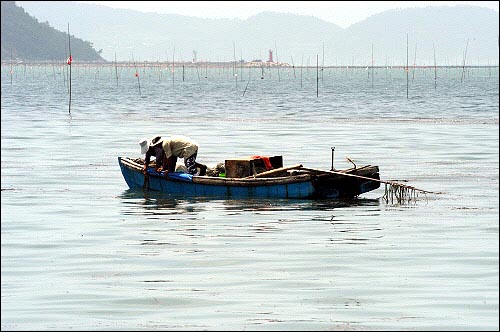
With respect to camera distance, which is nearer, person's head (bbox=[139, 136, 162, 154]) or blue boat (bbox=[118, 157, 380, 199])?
blue boat (bbox=[118, 157, 380, 199])

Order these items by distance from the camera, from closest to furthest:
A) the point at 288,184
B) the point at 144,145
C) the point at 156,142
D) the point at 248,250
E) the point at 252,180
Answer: the point at 248,250 < the point at 288,184 < the point at 252,180 < the point at 144,145 < the point at 156,142

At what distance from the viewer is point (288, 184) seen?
23422 millimetres

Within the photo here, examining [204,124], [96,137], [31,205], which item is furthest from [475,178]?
[204,124]

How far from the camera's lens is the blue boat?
76.7 feet

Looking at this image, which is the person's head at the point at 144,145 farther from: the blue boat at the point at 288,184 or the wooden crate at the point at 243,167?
the wooden crate at the point at 243,167

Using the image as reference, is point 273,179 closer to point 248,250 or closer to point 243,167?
point 243,167

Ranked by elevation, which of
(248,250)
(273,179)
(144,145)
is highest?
(144,145)

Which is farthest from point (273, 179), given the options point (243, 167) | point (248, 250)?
point (248, 250)

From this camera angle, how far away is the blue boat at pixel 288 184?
23375mm

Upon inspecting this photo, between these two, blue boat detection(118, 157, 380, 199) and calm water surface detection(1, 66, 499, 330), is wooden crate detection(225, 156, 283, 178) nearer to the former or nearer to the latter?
blue boat detection(118, 157, 380, 199)

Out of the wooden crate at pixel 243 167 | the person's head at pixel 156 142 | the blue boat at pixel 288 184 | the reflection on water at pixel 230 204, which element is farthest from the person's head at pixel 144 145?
the wooden crate at pixel 243 167

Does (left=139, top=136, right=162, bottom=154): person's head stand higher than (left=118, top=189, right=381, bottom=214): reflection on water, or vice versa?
(left=139, top=136, right=162, bottom=154): person's head

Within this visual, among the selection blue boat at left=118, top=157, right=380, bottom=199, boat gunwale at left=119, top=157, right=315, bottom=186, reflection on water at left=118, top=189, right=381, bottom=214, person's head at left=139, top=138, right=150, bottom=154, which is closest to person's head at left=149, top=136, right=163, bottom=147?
person's head at left=139, top=138, right=150, bottom=154

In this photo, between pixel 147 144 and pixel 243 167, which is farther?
pixel 147 144
